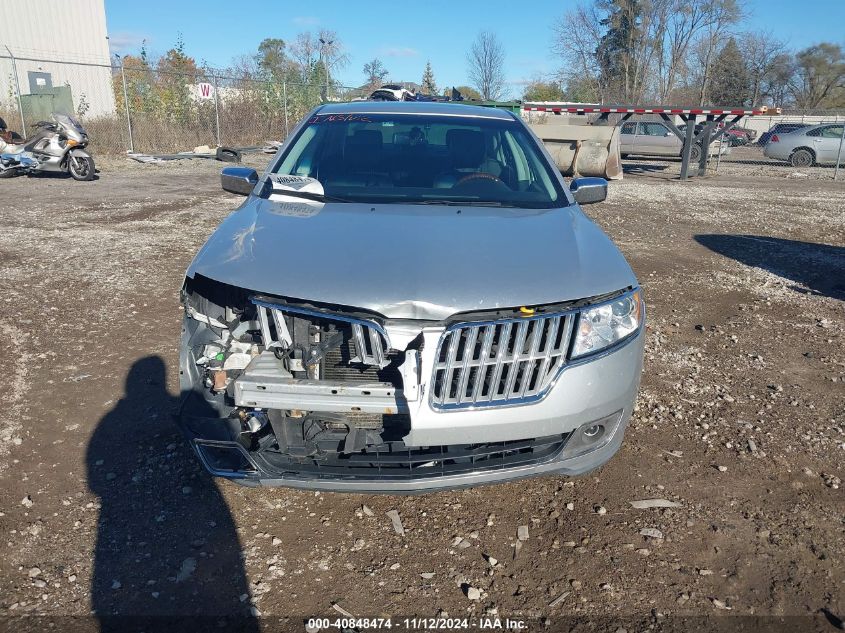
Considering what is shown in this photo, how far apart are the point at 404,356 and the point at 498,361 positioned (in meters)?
0.35

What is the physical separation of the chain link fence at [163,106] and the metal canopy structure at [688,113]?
34.5 feet

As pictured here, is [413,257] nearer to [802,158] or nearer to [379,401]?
[379,401]

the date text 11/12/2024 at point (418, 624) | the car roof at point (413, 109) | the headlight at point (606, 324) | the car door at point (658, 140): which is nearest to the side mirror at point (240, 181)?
the car roof at point (413, 109)

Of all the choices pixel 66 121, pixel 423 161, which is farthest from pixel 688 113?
pixel 423 161

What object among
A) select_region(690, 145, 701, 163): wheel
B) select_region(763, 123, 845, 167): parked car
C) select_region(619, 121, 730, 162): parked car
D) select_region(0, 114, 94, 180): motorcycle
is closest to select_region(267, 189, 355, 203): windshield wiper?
select_region(0, 114, 94, 180): motorcycle

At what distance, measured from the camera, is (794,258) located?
26.7 ft

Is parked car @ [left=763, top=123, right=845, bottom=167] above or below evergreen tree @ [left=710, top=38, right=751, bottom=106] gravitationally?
below

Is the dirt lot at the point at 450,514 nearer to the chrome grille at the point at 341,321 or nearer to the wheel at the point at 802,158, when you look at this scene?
the chrome grille at the point at 341,321

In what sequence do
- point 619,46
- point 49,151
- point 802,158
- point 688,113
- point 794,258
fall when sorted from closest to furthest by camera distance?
point 794,258
point 49,151
point 688,113
point 802,158
point 619,46

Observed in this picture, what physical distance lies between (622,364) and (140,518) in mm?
2142

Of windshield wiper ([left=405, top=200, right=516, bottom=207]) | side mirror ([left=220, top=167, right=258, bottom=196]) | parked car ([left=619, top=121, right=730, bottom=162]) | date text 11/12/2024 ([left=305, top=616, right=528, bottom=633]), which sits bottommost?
date text 11/12/2024 ([left=305, top=616, right=528, bottom=633])

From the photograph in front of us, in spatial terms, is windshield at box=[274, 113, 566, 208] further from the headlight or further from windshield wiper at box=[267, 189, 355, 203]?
the headlight

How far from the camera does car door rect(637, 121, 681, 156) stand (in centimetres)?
2248

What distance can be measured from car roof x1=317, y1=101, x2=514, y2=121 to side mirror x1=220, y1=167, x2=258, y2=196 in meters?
0.71
